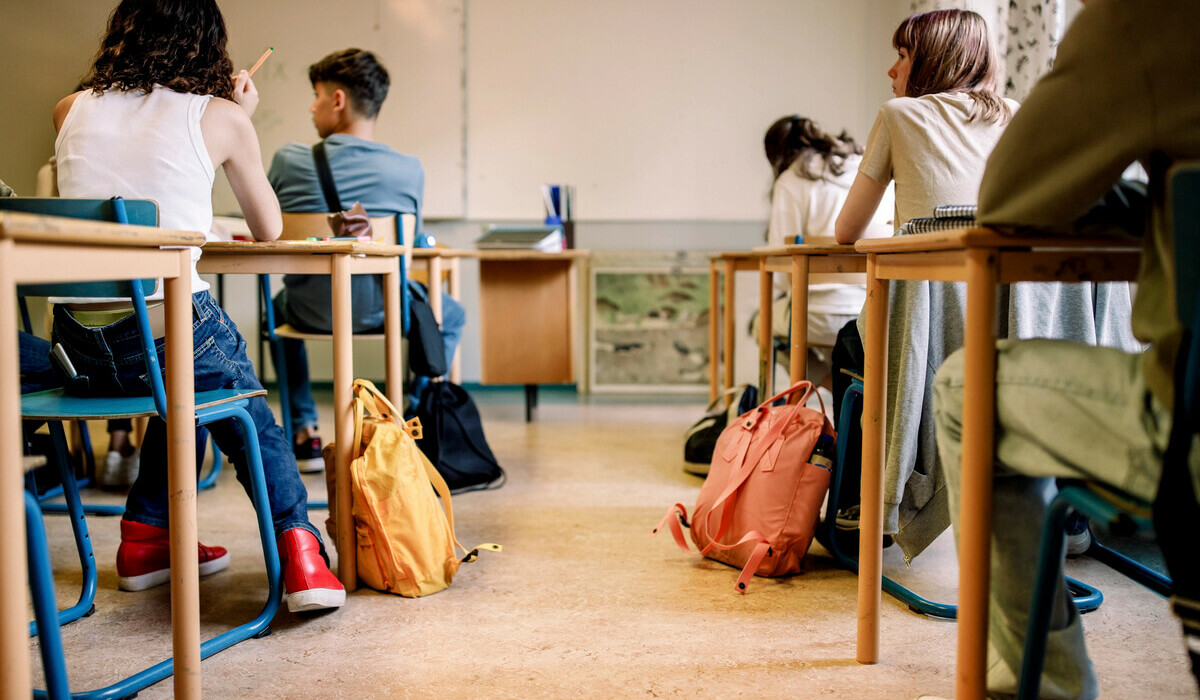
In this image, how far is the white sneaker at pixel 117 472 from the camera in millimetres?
2572

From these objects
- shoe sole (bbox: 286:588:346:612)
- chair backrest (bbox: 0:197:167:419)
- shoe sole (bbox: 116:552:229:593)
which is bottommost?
shoe sole (bbox: 116:552:229:593)

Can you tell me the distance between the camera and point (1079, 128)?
874 mm

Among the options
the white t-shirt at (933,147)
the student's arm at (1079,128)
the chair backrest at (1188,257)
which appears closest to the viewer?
the chair backrest at (1188,257)

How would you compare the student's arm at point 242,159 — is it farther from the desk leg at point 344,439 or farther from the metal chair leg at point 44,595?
the metal chair leg at point 44,595

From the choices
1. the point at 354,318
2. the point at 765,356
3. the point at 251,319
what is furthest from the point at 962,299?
the point at 251,319

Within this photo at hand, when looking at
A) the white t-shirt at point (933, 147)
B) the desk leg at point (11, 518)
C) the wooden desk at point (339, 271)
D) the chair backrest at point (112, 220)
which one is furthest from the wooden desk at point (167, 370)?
the white t-shirt at point (933, 147)

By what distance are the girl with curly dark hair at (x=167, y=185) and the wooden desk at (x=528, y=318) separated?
1.85 metres

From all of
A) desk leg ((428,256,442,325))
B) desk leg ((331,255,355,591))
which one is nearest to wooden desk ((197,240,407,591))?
desk leg ((331,255,355,591))

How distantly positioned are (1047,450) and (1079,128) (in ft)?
1.08

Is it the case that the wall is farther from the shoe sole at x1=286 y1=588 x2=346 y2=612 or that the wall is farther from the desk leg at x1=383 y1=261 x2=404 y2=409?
the shoe sole at x1=286 y1=588 x2=346 y2=612

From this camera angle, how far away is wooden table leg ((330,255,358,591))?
1710 millimetres

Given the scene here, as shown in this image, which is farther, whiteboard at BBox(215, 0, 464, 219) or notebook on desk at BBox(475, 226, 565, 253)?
whiteboard at BBox(215, 0, 464, 219)

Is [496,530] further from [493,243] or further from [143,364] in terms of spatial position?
[493,243]

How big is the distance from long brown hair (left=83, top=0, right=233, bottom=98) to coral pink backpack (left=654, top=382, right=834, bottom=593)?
1235mm
